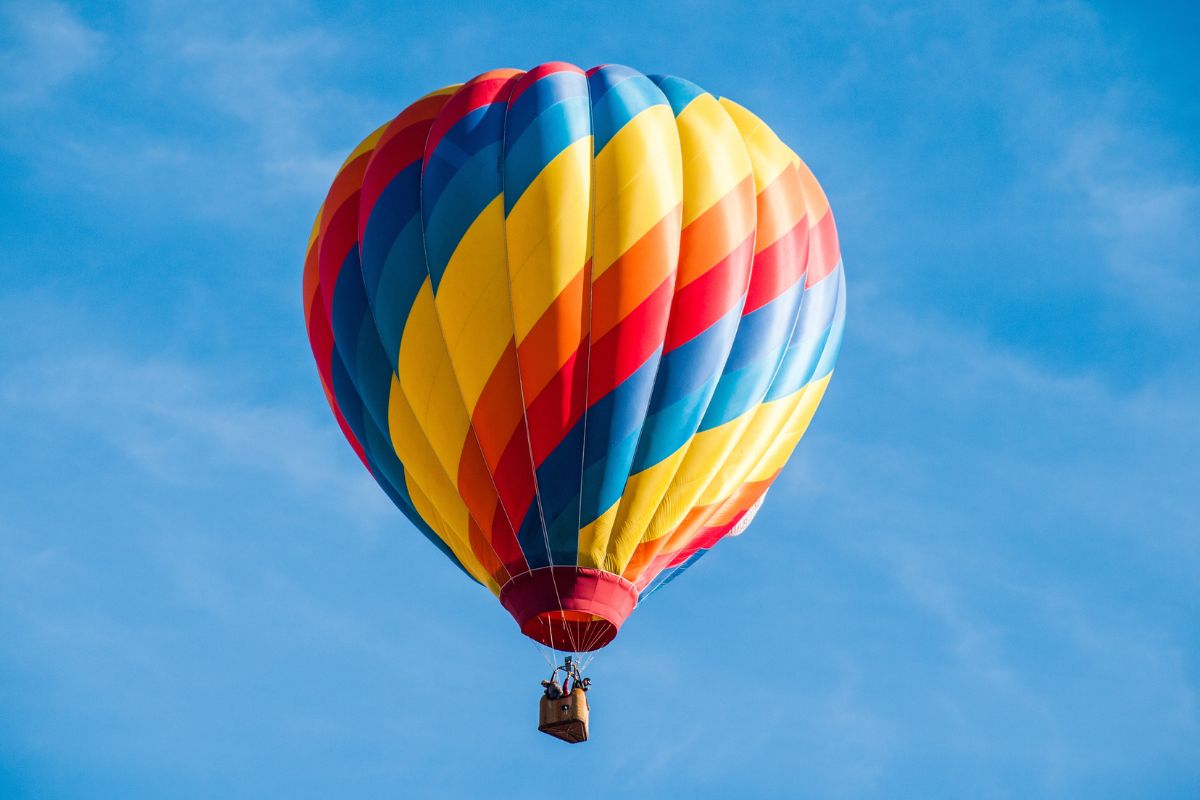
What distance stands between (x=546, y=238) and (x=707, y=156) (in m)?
1.73

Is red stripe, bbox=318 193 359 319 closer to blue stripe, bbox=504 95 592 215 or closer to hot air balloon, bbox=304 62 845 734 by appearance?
hot air balloon, bbox=304 62 845 734

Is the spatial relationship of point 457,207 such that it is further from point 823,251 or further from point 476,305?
point 823,251

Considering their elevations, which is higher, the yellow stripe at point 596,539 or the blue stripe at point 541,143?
the blue stripe at point 541,143

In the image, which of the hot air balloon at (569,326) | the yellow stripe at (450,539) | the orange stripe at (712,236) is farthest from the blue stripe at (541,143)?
the yellow stripe at (450,539)

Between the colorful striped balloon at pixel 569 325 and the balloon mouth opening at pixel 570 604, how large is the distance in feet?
0.06

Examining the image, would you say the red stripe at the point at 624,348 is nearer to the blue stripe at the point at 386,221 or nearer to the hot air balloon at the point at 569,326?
the hot air balloon at the point at 569,326

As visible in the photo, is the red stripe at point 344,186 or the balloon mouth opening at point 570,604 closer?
the balloon mouth opening at point 570,604

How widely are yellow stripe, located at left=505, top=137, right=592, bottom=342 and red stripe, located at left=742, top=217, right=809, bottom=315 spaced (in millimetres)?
1584

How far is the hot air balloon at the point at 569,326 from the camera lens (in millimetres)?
18062

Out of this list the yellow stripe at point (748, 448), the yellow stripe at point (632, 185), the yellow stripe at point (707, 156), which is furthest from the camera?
the yellow stripe at point (748, 448)

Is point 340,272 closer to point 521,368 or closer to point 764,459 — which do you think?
point 521,368

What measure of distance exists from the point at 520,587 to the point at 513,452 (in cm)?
113

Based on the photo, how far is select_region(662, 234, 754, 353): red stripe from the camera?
18.3 m

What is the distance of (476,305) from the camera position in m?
18.2
